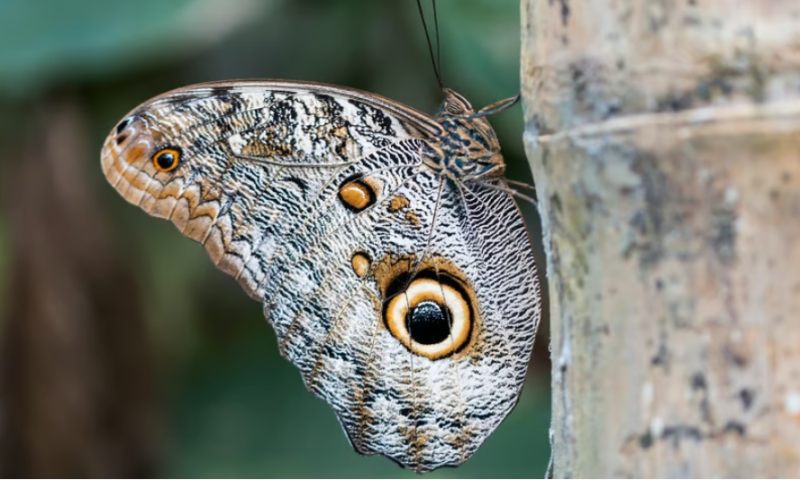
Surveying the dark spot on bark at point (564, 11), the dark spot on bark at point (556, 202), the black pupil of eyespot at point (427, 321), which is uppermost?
the black pupil of eyespot at point (427, 321)

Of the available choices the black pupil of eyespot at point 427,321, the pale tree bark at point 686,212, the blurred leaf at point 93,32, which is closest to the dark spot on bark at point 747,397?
the pale tree bark at point 686,212

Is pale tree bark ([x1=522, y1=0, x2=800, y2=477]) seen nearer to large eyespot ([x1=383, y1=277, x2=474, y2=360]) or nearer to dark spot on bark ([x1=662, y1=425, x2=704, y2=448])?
dark spot on bark ([x1=662, y1=425, x2=704, y2=448])

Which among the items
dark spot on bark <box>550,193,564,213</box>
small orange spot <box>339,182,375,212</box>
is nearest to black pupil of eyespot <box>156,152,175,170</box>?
small orange spot <box>339,182,375,212</box>

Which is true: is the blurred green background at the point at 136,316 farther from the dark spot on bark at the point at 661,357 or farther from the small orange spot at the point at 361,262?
the dark spot on bark at the point at 661,357

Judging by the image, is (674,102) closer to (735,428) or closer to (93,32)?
(735,428)

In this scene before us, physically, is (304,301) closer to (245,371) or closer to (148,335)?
(245,371)

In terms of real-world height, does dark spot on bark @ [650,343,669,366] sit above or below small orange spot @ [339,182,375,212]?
below

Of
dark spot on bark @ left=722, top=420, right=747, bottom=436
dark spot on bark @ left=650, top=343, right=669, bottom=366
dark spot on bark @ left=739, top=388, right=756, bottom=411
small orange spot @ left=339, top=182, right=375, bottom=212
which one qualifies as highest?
small orange spot @ left=339, top=182, right=375, bottom=212
